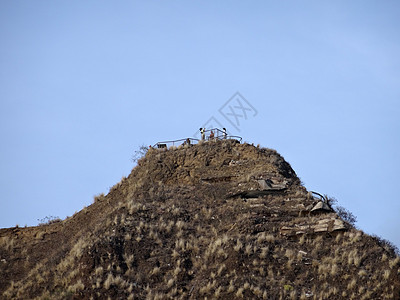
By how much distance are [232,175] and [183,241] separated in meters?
8.92

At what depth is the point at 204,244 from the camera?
117 ft

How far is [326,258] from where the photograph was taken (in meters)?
34.2

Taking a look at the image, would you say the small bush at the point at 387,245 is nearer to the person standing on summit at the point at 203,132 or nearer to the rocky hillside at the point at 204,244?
the rocky hillside at the point at 204,244

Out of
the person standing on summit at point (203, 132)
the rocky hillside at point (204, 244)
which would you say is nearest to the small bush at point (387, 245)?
the rocky hillside at point (204, 244)

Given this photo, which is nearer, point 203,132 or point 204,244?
point 204,244

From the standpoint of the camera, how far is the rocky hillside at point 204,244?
3206cm

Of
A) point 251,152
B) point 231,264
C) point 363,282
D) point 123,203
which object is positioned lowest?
point 363,282

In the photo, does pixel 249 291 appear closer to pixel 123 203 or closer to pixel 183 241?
pixel 183 241

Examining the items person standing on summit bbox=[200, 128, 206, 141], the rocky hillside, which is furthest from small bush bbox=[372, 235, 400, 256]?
person standing on summit bbox=[200, 128, 206, 141]

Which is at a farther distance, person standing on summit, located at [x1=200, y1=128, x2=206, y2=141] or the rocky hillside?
person standing on summit, located at [x1=200, y1=128, x2=206, y2=141]

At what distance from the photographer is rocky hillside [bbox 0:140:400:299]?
105 feet

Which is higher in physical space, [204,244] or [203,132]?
[203,132]

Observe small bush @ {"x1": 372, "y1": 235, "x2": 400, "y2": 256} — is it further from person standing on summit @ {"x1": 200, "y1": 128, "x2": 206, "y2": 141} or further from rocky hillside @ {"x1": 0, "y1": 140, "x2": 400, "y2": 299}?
person standing on summit @ {"x1": 200, "y1": 128, "x2": 206, "y2": 141}

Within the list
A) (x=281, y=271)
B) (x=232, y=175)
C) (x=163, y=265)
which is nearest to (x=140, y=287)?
(x=163, y=265)
